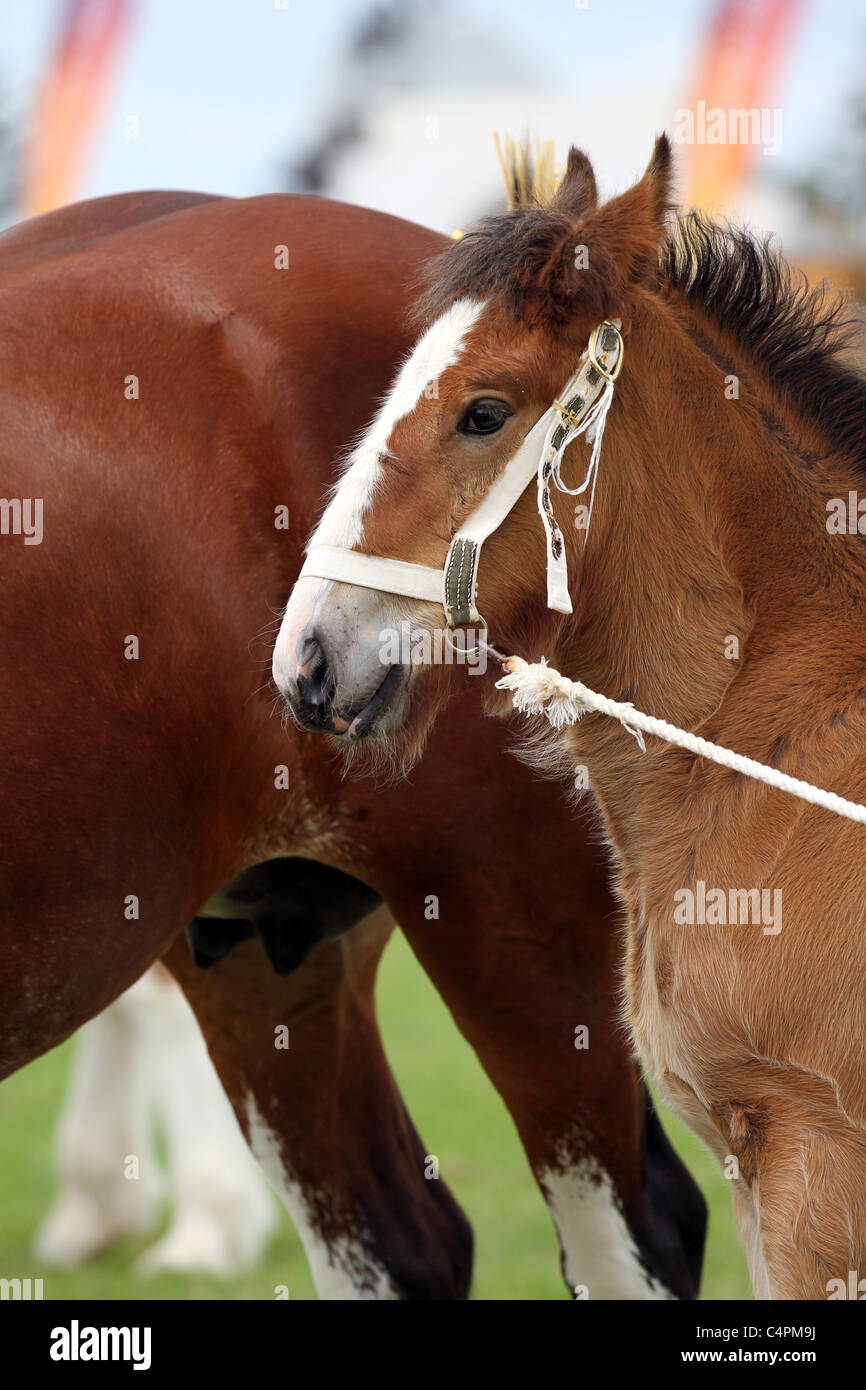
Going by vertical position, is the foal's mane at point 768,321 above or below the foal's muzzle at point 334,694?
above

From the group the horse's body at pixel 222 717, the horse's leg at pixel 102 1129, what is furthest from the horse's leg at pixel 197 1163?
the horse's body at pixel 222 717

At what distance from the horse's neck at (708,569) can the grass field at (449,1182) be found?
2.89 meters

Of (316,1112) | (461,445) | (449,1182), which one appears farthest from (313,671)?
(449,1182)

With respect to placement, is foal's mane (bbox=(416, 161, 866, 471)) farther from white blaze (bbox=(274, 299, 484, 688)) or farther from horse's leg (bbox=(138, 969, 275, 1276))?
horse's leg (bbox=(138, 969, 275, 1276))

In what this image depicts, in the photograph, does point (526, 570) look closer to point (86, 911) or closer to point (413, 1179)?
point (86, 911)

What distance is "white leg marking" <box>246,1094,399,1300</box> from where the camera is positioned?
12.9 ft

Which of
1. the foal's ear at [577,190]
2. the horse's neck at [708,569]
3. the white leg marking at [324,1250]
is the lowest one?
the white leg marking at [324,1250]

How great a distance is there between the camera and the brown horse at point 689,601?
2.48 m

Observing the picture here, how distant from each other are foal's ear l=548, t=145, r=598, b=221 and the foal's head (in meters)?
0.07

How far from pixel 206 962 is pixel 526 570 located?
1567 millimetres

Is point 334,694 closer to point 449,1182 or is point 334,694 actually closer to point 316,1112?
point 316,1112

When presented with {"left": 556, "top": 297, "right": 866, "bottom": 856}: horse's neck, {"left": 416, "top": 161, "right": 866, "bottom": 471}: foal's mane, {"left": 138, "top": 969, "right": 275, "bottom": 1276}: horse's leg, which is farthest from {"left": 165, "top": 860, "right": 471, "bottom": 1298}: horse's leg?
{"left": 138, "top": 969, "right": 275, "bottom": 1276}: horse's leg

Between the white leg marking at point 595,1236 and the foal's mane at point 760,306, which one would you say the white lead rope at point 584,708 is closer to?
the foal's mane at point 760,306
